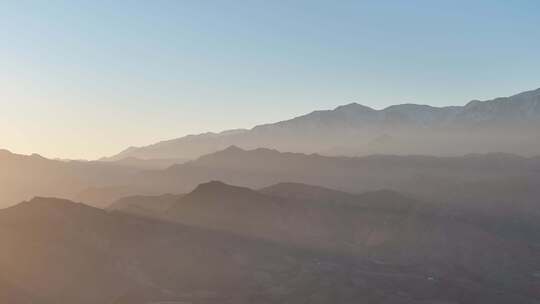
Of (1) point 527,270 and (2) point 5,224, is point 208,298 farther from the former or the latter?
(1) point 527,270

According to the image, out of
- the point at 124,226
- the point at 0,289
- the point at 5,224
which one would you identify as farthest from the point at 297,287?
the point at 5,224

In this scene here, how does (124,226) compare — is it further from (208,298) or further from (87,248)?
(208,298)

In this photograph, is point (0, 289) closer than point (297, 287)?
Yes

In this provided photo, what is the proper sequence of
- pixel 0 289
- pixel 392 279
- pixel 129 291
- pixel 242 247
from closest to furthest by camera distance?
pixel 0 289, pixel 129 291, pixel 392 279, pixel 242 247

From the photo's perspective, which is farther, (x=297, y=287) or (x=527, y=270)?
(x=527, y=270)

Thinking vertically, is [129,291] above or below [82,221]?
below

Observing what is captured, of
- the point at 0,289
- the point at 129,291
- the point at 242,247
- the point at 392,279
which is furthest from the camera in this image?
the point at 242,247

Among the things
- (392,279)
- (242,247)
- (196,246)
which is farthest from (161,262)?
(392,279)

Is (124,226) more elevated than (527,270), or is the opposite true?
(124,226)
